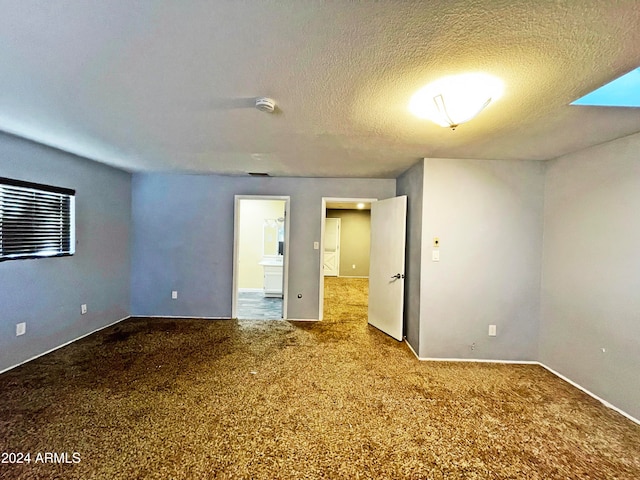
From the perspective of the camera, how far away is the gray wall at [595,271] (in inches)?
93.5

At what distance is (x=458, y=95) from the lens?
168 centimetres

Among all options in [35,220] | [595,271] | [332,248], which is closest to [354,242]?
[332,248]

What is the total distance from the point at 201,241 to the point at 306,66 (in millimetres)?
3834

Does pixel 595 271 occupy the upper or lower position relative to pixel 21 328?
upper

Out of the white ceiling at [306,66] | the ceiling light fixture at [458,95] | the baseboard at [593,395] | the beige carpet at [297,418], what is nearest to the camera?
the white ceiling at [306,66]

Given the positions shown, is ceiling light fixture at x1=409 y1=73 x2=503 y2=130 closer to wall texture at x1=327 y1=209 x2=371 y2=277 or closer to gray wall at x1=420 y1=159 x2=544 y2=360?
gray wall at x1=420 y1=159 x2=544 y2=360

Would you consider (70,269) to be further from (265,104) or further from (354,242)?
(354,242)

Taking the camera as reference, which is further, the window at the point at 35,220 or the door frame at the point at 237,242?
the door frame at the point at 237,242

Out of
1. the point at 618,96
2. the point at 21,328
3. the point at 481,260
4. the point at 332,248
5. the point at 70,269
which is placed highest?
the point at 618,96

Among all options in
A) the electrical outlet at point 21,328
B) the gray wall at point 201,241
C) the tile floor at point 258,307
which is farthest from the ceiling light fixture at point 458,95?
the electrical outlet at point 21,328

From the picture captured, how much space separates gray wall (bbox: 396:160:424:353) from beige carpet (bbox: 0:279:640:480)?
1.22 ft

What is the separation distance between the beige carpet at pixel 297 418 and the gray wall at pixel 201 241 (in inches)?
49.1

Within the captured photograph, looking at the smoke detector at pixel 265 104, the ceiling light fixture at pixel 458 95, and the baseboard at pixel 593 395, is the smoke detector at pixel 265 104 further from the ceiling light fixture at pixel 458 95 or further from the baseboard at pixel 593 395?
the baseboard at pixel 593 395

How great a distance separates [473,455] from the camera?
1895mm
